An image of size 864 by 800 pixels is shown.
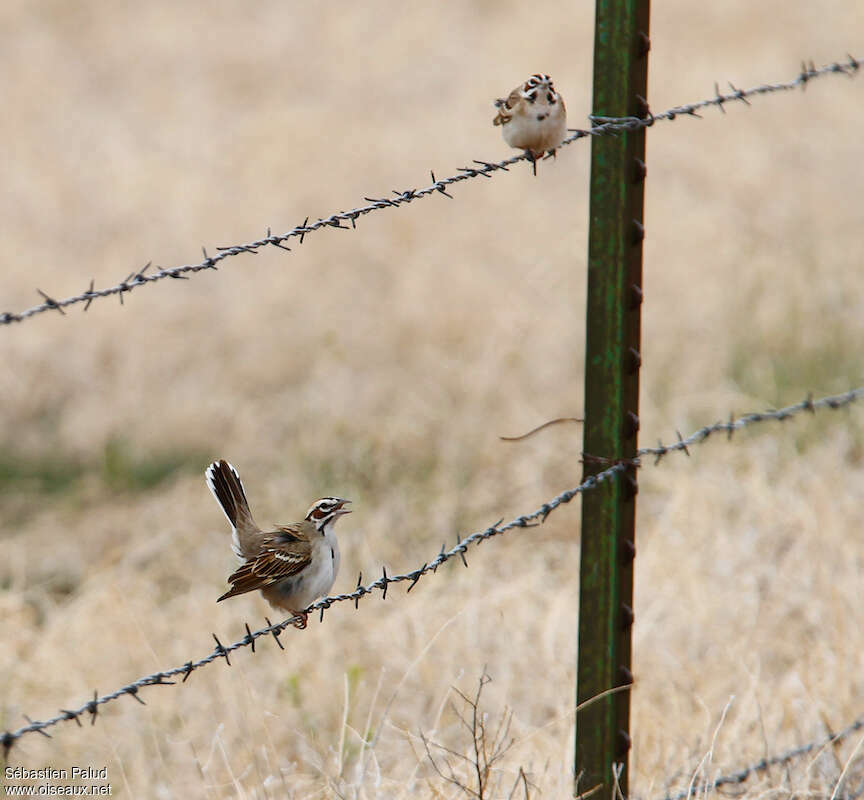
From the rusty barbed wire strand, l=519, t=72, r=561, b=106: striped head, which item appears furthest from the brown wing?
l=519, t=72, r=561, b=106: striped head

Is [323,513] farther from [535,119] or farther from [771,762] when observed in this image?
[771,762]

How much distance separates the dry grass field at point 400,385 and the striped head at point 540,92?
5.59 ft

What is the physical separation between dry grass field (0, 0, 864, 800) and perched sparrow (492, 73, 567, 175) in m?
1.59

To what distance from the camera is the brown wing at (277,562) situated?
145 inches

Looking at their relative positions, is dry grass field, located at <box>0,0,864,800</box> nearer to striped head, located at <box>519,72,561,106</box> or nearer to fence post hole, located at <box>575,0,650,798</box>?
fence post hole, located at <box>575,0,650,798</box>

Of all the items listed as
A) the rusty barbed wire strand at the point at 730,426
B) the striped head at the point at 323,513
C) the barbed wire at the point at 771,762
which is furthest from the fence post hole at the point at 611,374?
the striped head at the point at 323,513

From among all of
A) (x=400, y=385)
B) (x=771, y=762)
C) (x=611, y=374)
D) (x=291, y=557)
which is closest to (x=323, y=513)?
(x=291, y=557)

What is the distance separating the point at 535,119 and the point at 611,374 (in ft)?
2.53

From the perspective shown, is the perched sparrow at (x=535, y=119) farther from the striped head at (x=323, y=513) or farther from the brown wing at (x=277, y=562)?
the brown wing at (x=277, y=562)

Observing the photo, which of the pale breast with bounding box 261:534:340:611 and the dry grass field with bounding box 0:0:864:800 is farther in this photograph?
the dry grass field with bounding box 0:0:864:800

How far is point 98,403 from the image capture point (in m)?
10.0

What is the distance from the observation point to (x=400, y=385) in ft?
32.3

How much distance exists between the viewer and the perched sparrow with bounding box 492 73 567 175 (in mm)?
3773

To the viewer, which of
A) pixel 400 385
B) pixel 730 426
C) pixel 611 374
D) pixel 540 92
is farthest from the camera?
pixel 400 385
